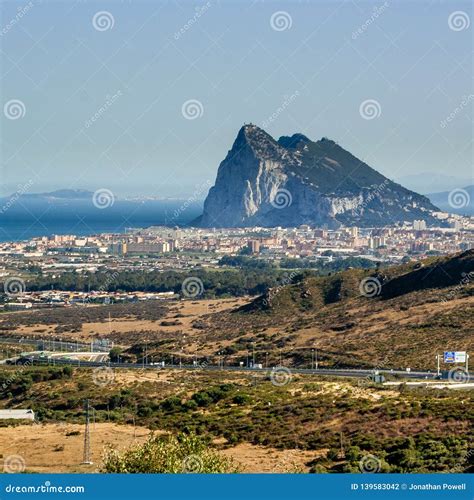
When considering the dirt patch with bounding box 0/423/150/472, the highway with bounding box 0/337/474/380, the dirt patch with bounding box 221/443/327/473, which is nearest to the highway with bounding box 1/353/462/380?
the highway with bounding box 0/337/474/380

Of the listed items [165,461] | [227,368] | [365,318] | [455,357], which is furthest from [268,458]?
[365,318]

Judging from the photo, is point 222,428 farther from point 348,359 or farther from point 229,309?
point 229,309

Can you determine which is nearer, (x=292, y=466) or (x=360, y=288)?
(x=292, y=466)

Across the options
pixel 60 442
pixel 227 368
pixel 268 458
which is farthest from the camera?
pixel 227 368

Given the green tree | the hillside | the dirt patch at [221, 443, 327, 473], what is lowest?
the dirt patch at [221, 443, 327, 473]

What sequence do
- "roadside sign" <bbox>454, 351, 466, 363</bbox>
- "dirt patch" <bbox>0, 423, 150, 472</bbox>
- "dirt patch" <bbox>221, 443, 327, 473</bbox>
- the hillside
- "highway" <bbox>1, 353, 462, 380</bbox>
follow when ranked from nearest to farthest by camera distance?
"dirt patch" <bbox>221, 443, 327, 473</bbox> < "dirt patch" <bbox>0, 423, 150, 472</bbox> < "highway" <bbox>1, 353, 462, 380</bbox> < "roadside sign" <bbox>454, 351, 466, 363</bbox> < the hillside

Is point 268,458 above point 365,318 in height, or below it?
below

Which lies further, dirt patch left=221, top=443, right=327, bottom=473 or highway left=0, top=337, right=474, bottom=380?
highway left=0, top=337, right=474, bottom=380

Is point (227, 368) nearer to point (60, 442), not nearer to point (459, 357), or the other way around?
point (459, 357)

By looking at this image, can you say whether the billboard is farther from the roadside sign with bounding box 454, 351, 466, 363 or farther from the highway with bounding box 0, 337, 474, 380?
the highway with bounding box 0, 337, 474, 380

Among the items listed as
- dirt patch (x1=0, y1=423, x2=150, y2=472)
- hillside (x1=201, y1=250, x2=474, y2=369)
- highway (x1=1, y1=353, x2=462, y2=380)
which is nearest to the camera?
dirt patch (x1=0, y1=423, x2=150, y2=472)

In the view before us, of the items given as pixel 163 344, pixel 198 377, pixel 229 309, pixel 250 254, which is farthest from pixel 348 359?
pixel 250 254
